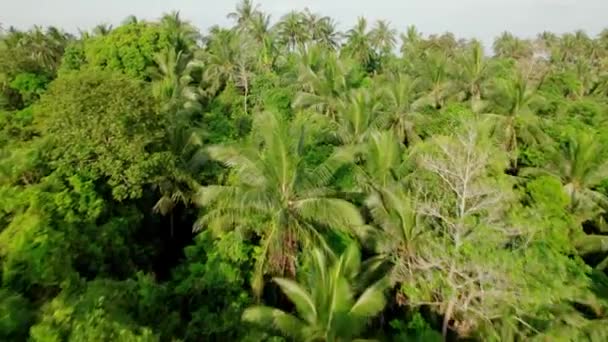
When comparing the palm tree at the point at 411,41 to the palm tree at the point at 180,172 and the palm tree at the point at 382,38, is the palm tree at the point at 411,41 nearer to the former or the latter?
the palm tree at the point at 382,38

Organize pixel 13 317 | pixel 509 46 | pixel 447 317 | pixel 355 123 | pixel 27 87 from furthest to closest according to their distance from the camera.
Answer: pixel 509 46 → pixel 27 87 → pixel 355 123 → pixel 447 317 → pixel 13 317

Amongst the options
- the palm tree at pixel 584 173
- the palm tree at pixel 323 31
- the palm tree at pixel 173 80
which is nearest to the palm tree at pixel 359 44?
the palm tree at pixel 323 31

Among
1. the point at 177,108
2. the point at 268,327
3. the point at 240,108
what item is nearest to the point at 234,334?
the point at 268,327

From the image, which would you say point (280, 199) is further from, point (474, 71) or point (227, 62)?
point (227, 62)

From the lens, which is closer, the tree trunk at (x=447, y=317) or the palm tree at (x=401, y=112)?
the tree trunk at (x=447, y=317)

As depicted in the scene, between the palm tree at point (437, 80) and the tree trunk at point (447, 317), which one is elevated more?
the palm tree at point (437, 80)

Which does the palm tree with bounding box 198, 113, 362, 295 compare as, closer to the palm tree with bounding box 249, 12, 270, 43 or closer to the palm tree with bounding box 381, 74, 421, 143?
the palm tree with bounding box 381, 74, 421, 143

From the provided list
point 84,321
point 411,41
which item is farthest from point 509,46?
point 84,321

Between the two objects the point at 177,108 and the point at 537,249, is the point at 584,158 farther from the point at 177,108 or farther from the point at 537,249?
the point at 177,108
